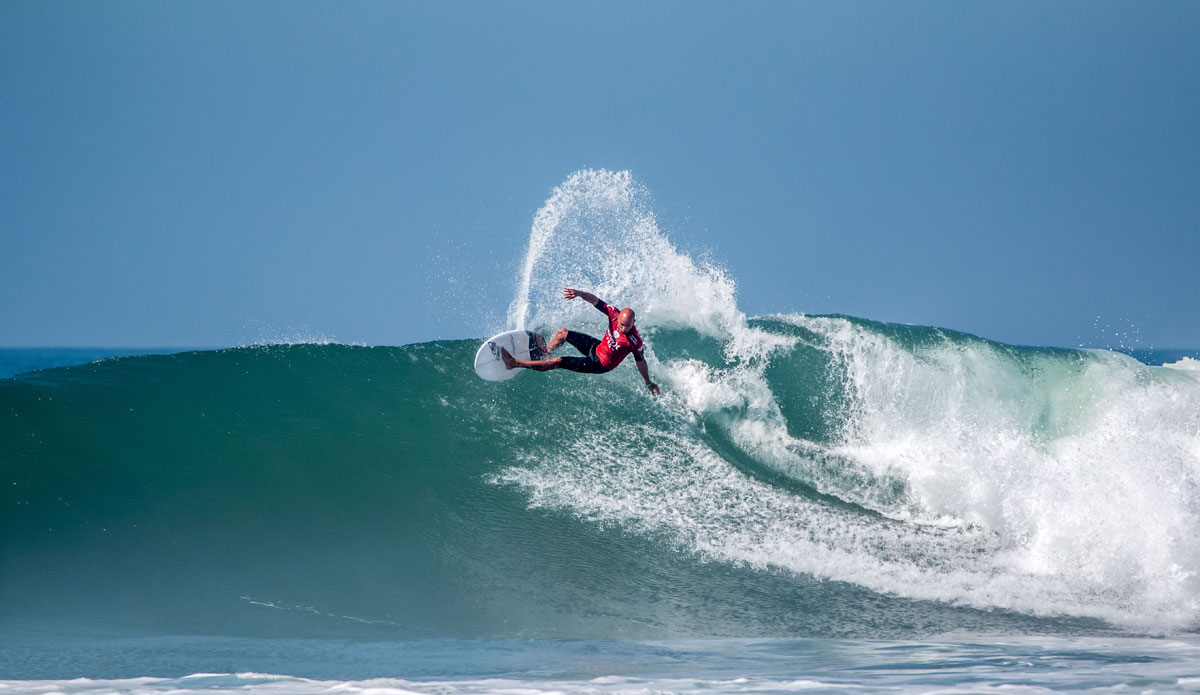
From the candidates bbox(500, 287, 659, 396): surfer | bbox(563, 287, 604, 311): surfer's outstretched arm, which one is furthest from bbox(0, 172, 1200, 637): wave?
bbox(563, 287, 604, 311): surfer's outstretched arm

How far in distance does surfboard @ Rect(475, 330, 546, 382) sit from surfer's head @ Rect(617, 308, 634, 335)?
109 cm

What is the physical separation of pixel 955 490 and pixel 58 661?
6.32 m

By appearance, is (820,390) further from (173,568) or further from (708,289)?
(173,568)

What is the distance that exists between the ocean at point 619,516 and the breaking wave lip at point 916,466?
30 millimetres

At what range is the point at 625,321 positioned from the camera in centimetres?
679

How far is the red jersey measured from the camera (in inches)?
272

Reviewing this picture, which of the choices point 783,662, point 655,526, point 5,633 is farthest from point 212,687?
point 655,526

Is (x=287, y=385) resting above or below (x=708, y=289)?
below

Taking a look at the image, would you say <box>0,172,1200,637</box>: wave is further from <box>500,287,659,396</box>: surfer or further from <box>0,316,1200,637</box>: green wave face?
<box>500,287,659,396</box>: surfer

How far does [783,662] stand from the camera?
3945 millimetres

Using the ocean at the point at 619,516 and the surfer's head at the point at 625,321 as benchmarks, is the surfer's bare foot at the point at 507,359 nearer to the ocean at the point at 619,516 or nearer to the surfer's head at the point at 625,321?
the ocean at the point at 619,516

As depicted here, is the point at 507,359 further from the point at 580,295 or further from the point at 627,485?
the point at 627,485

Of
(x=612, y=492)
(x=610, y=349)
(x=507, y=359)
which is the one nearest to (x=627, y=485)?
(x=612, y=492)

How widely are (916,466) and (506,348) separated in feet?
12.8
